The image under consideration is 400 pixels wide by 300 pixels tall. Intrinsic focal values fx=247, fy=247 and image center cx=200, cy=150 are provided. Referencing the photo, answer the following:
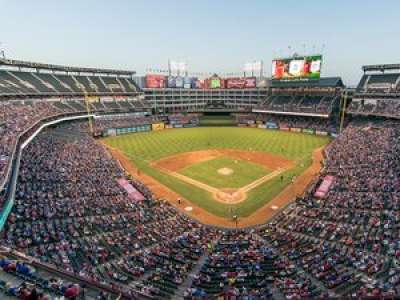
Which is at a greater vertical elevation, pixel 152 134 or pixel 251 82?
pixel 251 82

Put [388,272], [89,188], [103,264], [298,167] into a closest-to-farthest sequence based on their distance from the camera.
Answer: [388,272] < [103,264] < [89,188] < [298,167]

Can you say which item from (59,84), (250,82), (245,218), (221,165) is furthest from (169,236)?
(250,82)

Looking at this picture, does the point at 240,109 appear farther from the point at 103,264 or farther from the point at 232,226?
the point at 103,264

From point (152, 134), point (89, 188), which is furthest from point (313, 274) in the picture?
point (152, 134)

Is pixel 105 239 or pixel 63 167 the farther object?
pixel 63 167

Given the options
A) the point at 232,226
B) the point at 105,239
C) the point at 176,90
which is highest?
the point at 176,90

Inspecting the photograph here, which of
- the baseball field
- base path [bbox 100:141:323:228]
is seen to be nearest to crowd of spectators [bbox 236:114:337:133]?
the baseball field

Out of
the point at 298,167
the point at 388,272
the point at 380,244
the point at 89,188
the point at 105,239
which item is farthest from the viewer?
the point at 298,167
